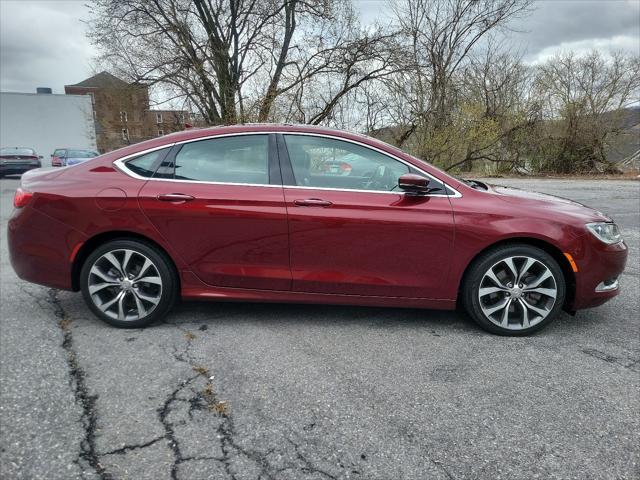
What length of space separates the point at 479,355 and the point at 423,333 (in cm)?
46

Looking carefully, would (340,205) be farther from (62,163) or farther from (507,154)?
(507,154)

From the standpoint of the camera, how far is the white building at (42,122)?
89.9ft

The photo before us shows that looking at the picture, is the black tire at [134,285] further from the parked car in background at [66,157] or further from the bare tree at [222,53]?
the parked car in background at [66,157]

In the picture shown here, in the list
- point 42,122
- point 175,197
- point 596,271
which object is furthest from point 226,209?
point 42,122

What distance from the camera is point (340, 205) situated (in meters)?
3.13

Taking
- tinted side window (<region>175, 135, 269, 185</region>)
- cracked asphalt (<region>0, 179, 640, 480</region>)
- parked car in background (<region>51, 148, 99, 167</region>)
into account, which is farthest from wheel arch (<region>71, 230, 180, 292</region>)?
parked car in background (<region>51, 148, 99, 167</region>)

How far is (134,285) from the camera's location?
329 cm

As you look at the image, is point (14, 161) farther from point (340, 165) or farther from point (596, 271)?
point (596, 271)

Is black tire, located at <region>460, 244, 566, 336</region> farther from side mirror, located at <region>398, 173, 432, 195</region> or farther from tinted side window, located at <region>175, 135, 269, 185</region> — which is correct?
tinted side window, located at <region>175, 135, 269, 185</region>

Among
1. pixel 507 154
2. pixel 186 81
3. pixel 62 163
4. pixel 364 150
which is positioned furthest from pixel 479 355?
pixel 507 154

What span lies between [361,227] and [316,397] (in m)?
1.25

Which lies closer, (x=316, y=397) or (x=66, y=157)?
(x=316, y=397)

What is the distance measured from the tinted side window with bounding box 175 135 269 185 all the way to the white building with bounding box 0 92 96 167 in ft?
92.9

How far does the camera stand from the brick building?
47.3 feet
